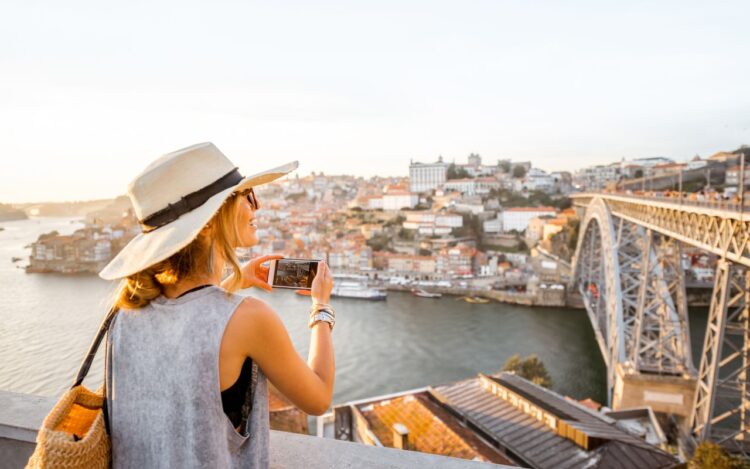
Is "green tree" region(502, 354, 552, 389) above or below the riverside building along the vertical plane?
below

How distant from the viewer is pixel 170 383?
1.29 ft

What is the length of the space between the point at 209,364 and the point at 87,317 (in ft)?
8.66

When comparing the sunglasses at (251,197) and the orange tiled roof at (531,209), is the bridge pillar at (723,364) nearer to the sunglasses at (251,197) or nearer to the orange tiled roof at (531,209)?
the sunglasses at (251,197)

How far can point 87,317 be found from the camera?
2.65m

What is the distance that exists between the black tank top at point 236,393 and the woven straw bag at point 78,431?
9 centimetres

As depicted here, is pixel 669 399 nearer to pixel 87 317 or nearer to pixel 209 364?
pixel 87 317

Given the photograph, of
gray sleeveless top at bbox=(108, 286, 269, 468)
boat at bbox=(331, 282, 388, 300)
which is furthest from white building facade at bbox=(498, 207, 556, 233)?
gray sleeveless top at bbox=(108, 286, 269, 468)

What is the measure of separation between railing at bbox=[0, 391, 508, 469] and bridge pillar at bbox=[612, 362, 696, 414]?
558 cm

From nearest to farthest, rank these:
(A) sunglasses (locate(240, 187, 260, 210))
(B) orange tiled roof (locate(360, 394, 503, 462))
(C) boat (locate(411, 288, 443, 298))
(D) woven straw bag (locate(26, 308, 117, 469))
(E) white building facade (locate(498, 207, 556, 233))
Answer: (D) woven straw bag (locate(26, 308, 117, 469)) < (A) sunglasses (locate(240, 187, 260, 210)) < (B) orange tiled roof (locate(360, 394, 503, 462)) < (C) boat (locate(411, 288, 443, 298)) < (E) white building facade (locate(498, 207, 556, 233))

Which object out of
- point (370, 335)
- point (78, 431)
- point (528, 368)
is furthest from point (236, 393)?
point (370, 335)

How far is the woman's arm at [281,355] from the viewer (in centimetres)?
39

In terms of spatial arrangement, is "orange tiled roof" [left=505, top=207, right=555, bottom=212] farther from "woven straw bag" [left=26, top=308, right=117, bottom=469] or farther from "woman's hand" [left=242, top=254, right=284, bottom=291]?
"woven straw bag" [left=26, top=308, right=117, bottom=469]

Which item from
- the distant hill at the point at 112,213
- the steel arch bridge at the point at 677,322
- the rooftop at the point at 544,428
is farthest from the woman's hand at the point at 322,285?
the distant hill at the point at 112,213

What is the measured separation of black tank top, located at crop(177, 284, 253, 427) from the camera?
413mm
